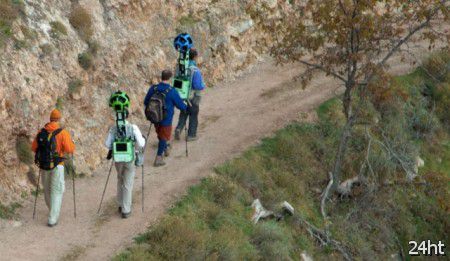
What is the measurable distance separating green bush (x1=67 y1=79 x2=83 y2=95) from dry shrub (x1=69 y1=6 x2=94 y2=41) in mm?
1639

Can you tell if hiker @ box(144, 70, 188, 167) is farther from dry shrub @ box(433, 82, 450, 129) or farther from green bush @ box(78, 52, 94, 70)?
dry shrub @ box(433, 82, 450, 129)

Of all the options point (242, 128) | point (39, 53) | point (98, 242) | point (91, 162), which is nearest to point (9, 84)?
point (39, 53)

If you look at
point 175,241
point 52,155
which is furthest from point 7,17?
point 175,241

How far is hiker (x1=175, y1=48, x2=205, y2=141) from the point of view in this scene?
1560cm

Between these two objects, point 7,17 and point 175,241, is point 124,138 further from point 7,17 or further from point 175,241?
point 7,17

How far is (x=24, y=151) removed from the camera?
13359 mm

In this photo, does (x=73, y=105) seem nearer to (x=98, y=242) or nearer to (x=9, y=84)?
(x=9, y=84)

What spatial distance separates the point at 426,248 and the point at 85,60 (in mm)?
11795

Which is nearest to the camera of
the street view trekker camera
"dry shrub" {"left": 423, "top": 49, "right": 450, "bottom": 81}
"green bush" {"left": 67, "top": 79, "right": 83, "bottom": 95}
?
the street view trekker camera

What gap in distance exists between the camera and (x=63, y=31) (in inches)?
632

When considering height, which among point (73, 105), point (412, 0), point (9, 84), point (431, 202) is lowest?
point (431, 202)

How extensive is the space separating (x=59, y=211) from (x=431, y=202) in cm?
1312

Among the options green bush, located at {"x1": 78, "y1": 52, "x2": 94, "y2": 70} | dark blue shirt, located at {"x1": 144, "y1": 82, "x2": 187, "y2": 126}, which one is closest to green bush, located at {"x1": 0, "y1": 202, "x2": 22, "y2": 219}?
dark blue shirt, located at {"x1": 144, "y1": 82, "x2": 187, "y2": 126}

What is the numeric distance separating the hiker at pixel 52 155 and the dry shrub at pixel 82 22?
5.76 meters
